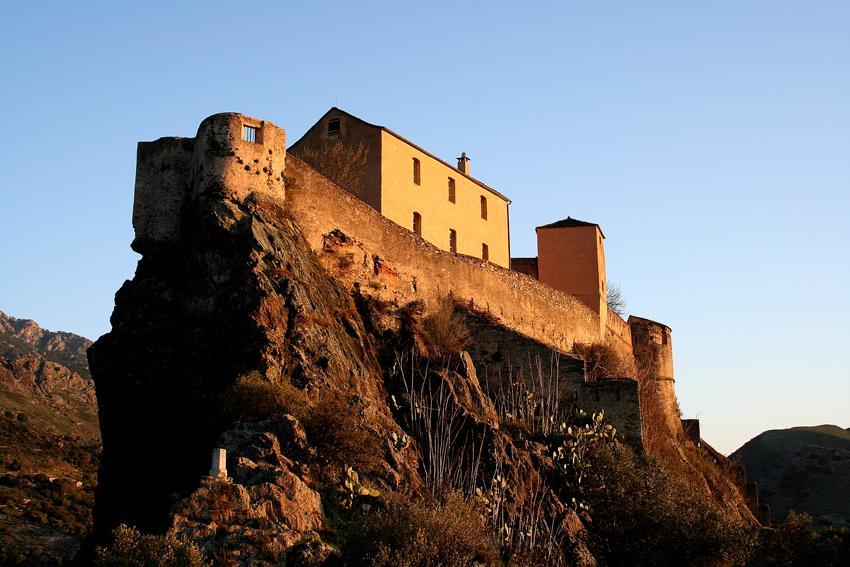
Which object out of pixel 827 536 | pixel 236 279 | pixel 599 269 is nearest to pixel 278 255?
pixel 236 279

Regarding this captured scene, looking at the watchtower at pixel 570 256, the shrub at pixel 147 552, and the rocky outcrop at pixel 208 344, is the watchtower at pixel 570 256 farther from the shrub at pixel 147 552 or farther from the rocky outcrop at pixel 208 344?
the shrub at pixel 147 552

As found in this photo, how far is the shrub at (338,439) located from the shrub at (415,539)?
1.55 m

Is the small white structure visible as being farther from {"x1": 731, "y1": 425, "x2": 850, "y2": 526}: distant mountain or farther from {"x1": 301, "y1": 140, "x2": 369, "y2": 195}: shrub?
{"x1": 731, "y1": 425, "x2": 850, "y2": 526}: distant mountain

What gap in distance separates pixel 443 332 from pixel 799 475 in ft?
126

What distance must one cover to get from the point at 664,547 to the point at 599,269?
870 inches

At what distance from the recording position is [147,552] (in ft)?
47.2

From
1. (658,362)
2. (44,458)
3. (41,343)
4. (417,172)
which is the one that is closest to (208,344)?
(417,172)

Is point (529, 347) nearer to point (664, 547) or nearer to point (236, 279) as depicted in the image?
point (664, 547)

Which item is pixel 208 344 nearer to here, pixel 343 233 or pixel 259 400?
pixel 259 400

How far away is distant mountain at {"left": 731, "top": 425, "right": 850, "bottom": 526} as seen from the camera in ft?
175

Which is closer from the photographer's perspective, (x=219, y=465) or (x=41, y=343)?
(x=219, y=465)

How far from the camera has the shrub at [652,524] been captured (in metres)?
23.5

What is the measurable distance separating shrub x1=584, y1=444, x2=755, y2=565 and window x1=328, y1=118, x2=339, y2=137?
17485mm

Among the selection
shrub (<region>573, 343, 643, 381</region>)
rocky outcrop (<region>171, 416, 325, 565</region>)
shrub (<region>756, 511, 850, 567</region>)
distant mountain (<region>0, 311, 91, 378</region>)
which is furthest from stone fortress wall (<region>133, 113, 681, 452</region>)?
distant mountain (<region>0, 311, 91, 378</region>)
